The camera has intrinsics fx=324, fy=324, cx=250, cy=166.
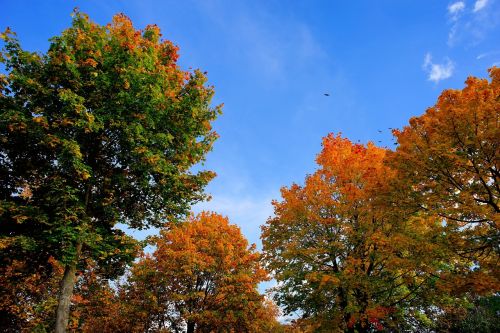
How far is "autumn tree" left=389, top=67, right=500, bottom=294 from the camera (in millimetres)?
10547

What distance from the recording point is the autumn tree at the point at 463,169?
10.5 metres

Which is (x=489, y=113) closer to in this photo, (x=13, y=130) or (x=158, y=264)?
(x=13, y=130)

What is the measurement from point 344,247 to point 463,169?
7.73m

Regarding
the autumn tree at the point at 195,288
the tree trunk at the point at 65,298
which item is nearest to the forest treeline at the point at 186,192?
the tree trunk at the point at 65,298

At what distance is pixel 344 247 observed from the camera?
57.0 feet

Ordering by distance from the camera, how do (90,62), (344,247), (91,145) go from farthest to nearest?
1. (344,247)
2. (91,145)
3. (90,62)

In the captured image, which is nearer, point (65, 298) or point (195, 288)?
point (65, 298)

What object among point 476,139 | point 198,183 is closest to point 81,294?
point 198,183

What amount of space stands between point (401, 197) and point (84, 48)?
14369mm

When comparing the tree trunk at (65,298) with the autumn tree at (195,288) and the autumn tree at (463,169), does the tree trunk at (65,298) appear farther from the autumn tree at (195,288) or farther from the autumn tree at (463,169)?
the autumn tree at (463,169)

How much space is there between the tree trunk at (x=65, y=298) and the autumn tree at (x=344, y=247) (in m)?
10.4

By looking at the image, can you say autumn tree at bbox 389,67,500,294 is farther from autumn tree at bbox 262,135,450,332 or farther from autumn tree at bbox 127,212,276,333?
autumn tree at bbox 127,212,276,333

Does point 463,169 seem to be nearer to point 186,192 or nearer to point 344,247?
point 344,247

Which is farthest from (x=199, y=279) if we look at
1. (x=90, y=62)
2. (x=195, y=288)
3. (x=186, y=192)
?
(x=90, y=62)
